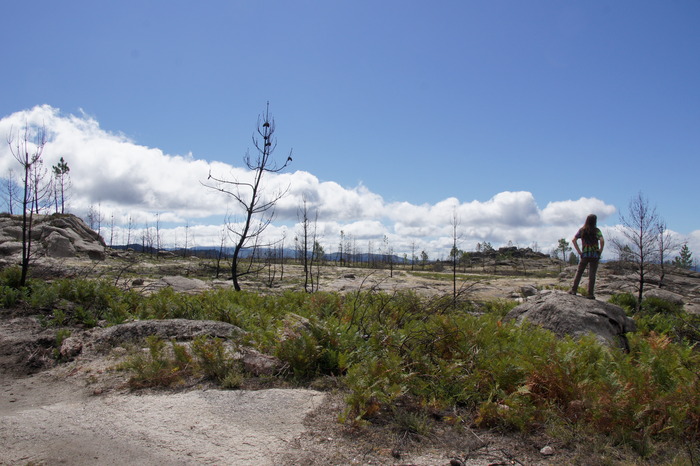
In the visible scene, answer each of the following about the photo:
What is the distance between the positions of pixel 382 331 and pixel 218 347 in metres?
2.03

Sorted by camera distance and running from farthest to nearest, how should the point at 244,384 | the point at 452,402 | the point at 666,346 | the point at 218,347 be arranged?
the point at 666,346 → the point at 218,347 → the point at 244,384 → the point at 452,402

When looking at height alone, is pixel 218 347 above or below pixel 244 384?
above

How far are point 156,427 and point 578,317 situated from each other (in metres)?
7.23

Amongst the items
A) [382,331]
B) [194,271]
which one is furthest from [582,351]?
[194,271]

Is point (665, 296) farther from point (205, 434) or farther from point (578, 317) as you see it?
point (205, 434)

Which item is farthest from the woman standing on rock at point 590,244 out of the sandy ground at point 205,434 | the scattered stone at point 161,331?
the scattered stone at point 161,331

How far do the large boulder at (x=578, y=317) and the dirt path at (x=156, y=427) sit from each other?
5270 millimetres

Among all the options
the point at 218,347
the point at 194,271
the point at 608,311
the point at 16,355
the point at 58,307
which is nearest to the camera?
the point at 218,347

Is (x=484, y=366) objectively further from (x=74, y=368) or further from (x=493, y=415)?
(x=74, y=368)

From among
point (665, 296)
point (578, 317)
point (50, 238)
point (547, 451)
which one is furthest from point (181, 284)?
point (50, 238)

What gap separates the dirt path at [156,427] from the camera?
2.79 meters

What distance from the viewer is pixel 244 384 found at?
4098 millimetres

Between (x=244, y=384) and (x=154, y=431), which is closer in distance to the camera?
(x=154, y=431)

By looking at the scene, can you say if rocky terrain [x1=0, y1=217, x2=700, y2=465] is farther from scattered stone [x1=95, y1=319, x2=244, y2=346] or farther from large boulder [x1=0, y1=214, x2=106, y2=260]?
large boulder [x1=0, y1=214, x2=106, y2=260]
